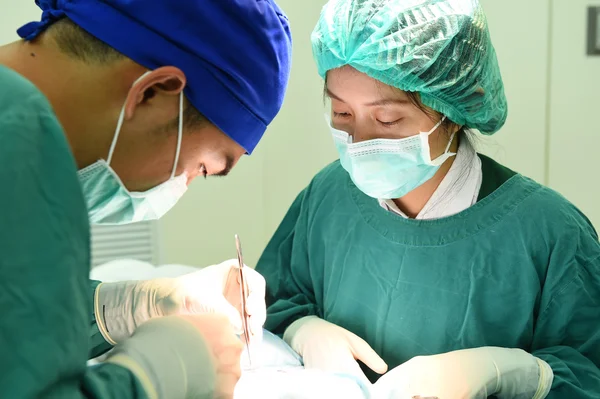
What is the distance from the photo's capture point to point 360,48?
1.50 meters

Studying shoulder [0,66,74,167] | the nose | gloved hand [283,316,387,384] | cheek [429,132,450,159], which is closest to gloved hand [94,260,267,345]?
gloved hand [283,316,387,384]

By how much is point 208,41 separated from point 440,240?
2.83ft

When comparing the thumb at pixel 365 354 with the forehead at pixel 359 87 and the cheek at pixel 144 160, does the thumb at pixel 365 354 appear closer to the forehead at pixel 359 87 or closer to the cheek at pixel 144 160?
the forehead at pixel 359 87

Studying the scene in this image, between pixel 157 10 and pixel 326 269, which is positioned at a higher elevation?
pixel 157 10

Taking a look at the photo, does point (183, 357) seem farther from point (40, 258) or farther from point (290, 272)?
point (290, 272)

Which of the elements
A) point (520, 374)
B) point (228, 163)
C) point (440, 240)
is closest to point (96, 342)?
point (228, 163)

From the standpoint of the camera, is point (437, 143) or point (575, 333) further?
point (437, 143)

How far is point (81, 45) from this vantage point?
3.39 feet

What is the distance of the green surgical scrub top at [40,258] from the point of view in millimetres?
725

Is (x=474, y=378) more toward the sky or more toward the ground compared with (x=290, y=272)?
more toward the ground

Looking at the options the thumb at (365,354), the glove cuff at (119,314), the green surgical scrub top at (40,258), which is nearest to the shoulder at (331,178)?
the thumb at (365,354)

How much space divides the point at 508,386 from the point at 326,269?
2.04 feet

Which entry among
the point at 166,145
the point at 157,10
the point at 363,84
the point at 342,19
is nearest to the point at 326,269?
the point at 363,84

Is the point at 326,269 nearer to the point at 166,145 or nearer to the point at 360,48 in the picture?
the point at 360,48
